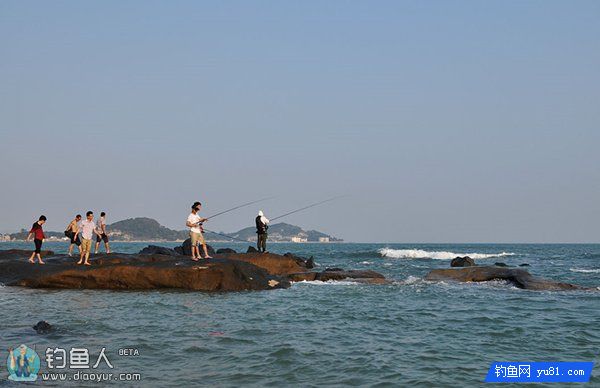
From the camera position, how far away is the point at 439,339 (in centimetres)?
1268

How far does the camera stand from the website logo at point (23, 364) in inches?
363

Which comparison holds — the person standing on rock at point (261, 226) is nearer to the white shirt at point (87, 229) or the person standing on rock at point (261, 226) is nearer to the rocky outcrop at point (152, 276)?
the rocky outcrop at point (152, 276)

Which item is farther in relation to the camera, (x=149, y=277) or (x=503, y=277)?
(x=503, y=277)

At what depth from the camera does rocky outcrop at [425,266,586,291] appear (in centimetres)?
2344

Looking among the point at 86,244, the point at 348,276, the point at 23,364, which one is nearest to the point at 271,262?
the point at 348,276

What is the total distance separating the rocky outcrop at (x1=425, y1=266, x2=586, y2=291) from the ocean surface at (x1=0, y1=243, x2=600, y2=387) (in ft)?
7.27

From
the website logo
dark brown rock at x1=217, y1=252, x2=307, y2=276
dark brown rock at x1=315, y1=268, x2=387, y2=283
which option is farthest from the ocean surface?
dark brown rock at x1=217, y1=252, x2=307, y2=276

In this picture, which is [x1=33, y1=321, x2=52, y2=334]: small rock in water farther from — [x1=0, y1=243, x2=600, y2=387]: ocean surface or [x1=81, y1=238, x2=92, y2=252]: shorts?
[x1=81, y1=238, x2=92, y2=252]: shorts

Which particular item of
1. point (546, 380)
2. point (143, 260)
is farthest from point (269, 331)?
point (143, 260)

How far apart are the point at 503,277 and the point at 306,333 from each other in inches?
603

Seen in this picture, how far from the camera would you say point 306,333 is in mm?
13289

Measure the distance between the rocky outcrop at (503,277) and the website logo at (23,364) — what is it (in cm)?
1901

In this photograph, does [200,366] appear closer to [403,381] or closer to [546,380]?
[403,381]

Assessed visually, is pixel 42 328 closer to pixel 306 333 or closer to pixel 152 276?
pixel 306 333
